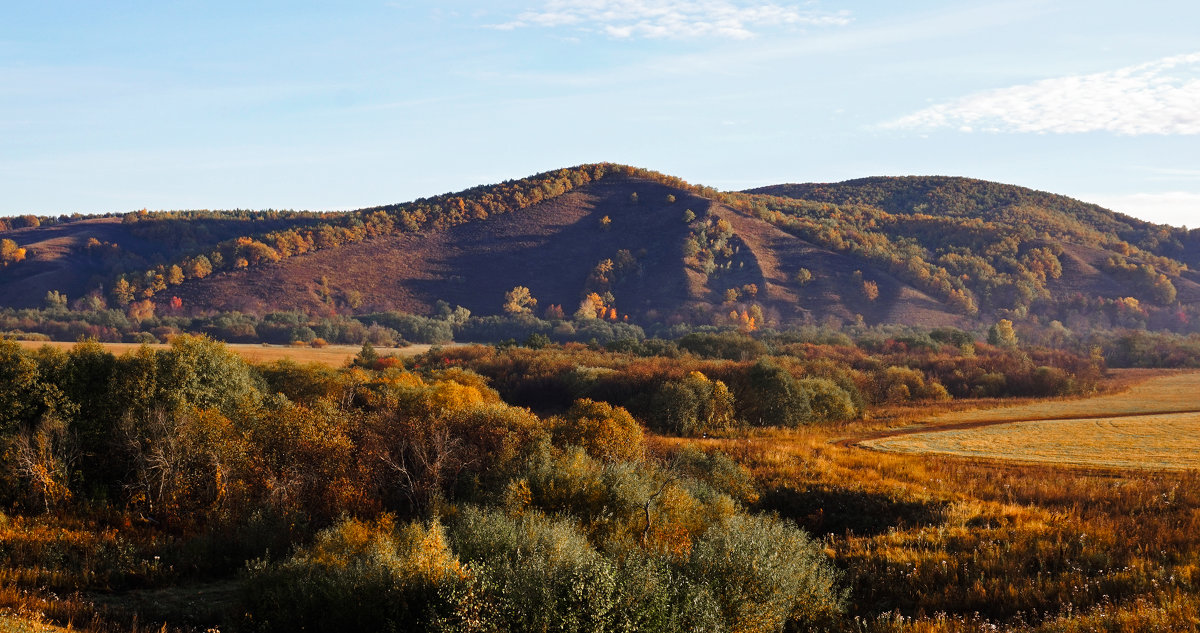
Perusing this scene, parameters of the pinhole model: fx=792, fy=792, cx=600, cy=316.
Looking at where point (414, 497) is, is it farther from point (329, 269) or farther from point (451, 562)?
point (329, 269)

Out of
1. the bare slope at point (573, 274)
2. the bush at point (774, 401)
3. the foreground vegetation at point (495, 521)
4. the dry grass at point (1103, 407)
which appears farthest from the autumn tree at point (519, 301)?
the foreground vegetation at point (495, 521)

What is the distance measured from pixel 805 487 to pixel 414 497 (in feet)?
34.7

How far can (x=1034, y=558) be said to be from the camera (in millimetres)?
13320

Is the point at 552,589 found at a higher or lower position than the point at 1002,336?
higher

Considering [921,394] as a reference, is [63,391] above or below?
above

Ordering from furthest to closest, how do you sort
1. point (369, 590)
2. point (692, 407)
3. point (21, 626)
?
point (692, 407)
point (369, 590)
point (21, 626)

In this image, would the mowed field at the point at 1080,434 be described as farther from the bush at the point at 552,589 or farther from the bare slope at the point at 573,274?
the bare slope at the point at 573,274

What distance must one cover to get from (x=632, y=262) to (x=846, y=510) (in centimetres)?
10930

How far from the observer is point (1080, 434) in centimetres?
3247

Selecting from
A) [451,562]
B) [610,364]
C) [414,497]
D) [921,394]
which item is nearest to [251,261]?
[610,364]

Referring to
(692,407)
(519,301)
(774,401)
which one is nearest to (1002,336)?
(774,401)

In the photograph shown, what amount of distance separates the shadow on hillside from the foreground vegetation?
0.09 m

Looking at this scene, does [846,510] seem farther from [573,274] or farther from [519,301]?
[573,274]

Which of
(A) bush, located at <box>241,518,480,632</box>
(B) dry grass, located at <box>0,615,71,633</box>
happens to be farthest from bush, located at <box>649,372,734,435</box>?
(B) dry grass, located at <box>0,615,71,633</box>
